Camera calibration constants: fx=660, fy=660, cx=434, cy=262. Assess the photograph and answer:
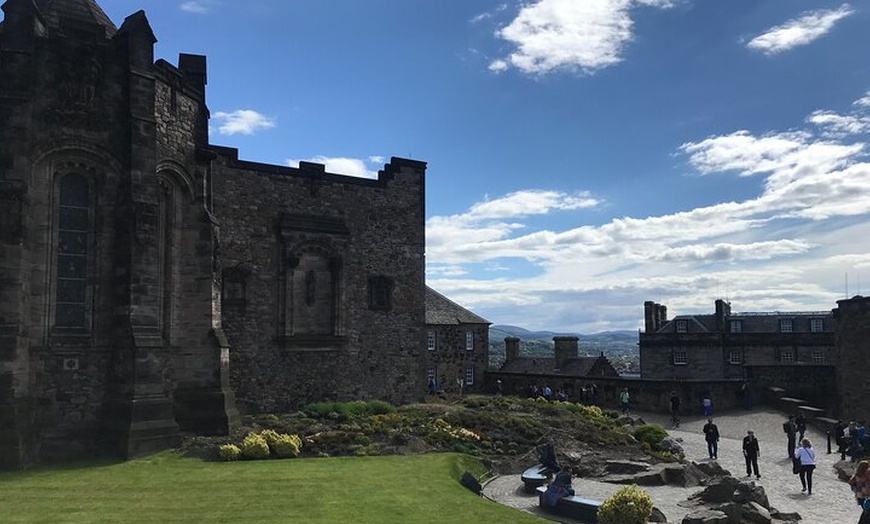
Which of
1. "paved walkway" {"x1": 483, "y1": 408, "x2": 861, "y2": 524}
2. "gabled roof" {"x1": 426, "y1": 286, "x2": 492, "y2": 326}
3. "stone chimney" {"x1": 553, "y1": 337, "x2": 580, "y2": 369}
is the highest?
"gabled roof" {"x1": 426, "y1": 286, "x2": 492, "y2": 326}

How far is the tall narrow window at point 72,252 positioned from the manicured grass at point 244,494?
171 inches

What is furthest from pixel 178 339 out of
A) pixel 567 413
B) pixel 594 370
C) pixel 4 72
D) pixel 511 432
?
pixel 594 370

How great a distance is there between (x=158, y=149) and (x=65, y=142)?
9.15 feet

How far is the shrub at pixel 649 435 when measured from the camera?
25281mm

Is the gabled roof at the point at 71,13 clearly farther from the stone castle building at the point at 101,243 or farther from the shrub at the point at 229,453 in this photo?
the shrub at the point at 229,453

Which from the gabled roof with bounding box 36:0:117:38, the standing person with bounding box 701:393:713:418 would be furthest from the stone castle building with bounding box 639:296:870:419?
the gabled roof with bounding box 36:0:117:38

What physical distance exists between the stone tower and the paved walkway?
10.3 meters

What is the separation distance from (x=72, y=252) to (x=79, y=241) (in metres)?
0.37

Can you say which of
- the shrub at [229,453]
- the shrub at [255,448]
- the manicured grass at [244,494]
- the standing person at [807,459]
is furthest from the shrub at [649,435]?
the shrub at [229,453]

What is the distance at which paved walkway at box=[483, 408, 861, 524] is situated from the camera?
52.4ft

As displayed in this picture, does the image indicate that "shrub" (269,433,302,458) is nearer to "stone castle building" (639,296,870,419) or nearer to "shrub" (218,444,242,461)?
"shrub" (218,444,242,461)

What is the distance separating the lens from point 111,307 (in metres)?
19.2

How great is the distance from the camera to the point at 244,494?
1482 centimetres

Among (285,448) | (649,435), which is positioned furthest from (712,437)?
(285,448)
